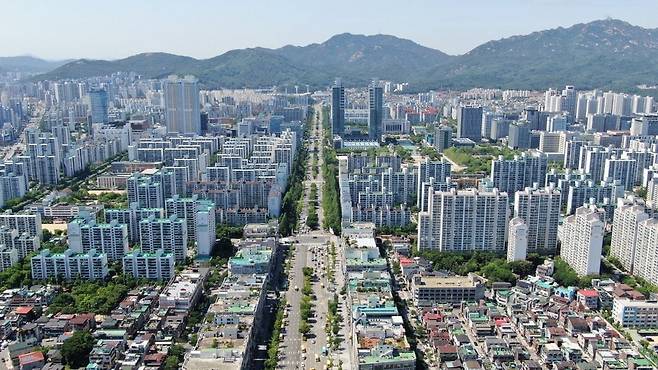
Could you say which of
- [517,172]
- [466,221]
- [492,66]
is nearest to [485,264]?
[466,221]

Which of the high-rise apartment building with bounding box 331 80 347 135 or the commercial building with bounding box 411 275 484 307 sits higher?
the high-rise apartment building with bounding box 331 80 347 135

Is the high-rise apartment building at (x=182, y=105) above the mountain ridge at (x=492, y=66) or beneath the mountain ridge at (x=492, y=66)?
beneath

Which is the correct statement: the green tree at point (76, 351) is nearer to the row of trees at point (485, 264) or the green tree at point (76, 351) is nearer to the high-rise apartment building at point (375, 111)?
the row of trees at point (485, 264)

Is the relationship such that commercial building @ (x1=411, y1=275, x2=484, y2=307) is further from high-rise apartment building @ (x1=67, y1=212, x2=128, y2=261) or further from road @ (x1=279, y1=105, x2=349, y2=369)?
high-rise apartment building @ (x1=67, y1=212, x2=128, y2=261)

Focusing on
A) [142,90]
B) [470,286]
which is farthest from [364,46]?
[470,286]

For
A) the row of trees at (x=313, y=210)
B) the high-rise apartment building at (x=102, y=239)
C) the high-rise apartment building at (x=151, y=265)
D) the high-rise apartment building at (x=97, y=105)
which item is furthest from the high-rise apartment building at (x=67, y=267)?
the high-rise apartment building at (x=97, y=105)

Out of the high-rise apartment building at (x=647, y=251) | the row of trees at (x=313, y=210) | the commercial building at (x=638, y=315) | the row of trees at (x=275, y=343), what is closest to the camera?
the row of trees at (x=275, y=343)

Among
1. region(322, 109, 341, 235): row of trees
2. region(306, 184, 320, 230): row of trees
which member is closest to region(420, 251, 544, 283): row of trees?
region(322, 109, 341, 235): row of trees
